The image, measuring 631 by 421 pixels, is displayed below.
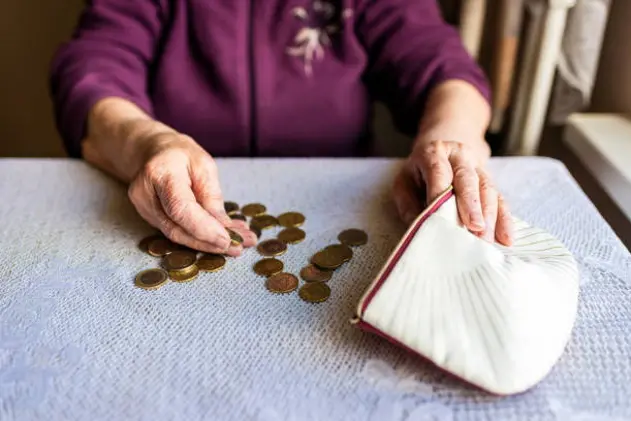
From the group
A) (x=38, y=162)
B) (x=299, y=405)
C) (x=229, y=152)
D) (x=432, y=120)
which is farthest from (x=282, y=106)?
(x=299, y=405)

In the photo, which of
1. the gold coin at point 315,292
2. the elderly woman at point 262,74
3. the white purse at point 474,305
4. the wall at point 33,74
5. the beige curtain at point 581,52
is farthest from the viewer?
the wall at point 33,74

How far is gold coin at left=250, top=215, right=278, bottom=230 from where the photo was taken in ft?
2.26

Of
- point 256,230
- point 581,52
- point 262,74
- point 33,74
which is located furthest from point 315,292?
point 33,74

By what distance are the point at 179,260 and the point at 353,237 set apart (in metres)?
0.18

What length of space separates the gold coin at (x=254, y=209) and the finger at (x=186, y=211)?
8 cm

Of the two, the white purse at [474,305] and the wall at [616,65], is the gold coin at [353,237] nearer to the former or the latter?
the white purse at [474,305]

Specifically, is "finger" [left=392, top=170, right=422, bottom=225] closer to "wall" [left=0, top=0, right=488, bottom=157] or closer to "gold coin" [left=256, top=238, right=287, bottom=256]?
"gold coin" [left=256, top=238, right=287, bottom=256]

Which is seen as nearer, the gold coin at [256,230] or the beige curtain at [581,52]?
the gold coin at [256,230]

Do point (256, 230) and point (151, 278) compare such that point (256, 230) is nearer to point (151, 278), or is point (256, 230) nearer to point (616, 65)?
point (151, 278)

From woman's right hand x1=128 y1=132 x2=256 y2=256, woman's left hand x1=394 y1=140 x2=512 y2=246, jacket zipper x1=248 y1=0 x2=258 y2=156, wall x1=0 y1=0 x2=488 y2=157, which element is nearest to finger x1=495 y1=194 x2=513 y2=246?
woman's left hand x1=394 y1=140 x2=512 y2=246

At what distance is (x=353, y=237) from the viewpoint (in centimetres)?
66

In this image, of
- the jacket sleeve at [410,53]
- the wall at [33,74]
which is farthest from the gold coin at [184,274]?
the wall at [33,74]

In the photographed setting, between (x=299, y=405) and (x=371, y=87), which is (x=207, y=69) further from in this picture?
(x=299, y=405)

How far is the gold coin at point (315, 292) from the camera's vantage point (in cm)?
56
